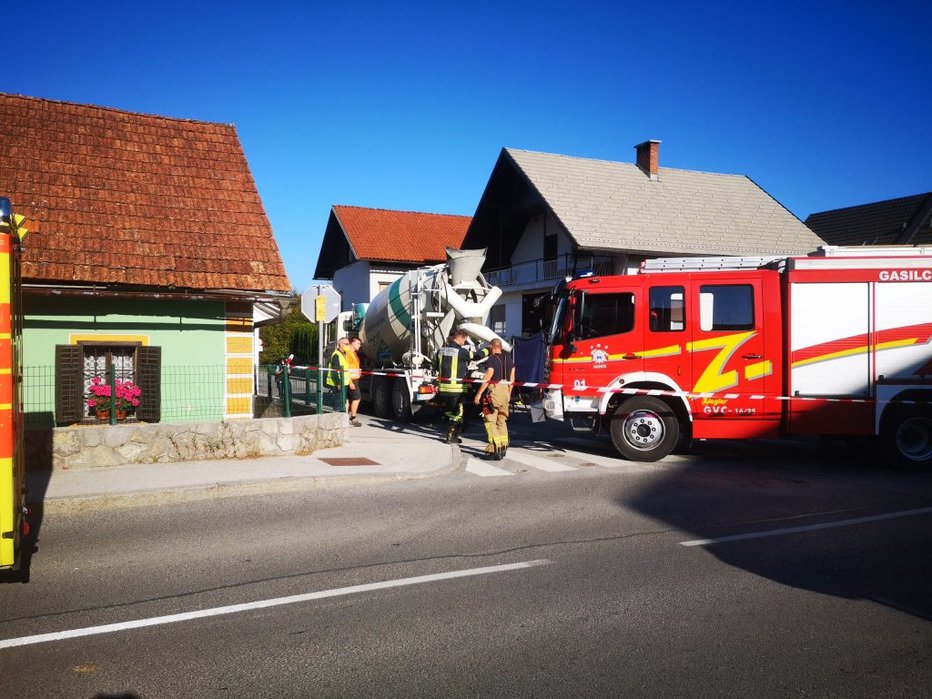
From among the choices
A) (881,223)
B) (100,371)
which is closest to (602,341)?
(100,371)

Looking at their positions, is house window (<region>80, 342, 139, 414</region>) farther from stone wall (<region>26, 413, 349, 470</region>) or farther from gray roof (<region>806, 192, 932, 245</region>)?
gray roof (<region>806, 192, 932, 245</region>)

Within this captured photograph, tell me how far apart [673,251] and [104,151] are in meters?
18.4

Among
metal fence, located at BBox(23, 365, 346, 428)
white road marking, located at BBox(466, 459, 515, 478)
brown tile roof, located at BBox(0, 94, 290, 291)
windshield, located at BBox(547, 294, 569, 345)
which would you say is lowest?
white road marking, located at BBox(466, 459, 515, 478)

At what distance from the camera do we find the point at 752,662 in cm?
438

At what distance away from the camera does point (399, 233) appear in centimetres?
4247

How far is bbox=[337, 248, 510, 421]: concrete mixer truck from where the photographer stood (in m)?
16.4

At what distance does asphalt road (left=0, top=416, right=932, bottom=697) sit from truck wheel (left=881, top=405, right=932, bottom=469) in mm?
2208

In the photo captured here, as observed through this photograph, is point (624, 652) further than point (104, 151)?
No

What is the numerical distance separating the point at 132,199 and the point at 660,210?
67.2ft

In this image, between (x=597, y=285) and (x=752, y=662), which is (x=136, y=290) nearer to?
(x=597, y=285)

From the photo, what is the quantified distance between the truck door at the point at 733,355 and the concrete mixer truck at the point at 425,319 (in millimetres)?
5101

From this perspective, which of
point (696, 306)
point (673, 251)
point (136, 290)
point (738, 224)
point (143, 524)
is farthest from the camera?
point (738, 224)

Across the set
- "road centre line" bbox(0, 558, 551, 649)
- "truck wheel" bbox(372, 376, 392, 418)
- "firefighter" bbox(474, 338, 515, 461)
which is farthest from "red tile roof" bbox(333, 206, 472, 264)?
"road centre line" bbox(0, 558, 551, 649)

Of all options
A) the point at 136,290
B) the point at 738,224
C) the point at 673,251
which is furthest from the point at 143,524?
the point at 738,224
